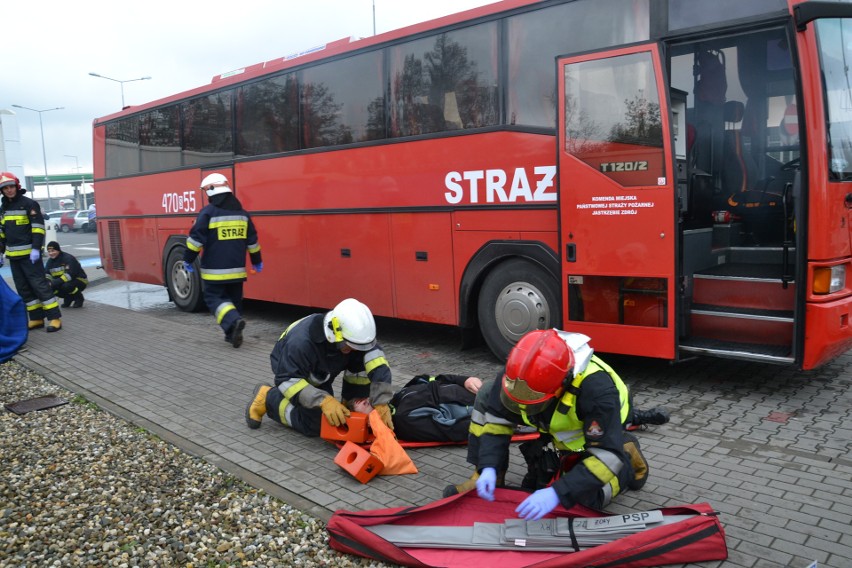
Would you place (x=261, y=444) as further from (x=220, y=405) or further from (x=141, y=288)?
(x=141, y=288)

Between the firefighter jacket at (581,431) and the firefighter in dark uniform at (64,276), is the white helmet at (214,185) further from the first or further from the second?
the firefighter jacket at (581,431)

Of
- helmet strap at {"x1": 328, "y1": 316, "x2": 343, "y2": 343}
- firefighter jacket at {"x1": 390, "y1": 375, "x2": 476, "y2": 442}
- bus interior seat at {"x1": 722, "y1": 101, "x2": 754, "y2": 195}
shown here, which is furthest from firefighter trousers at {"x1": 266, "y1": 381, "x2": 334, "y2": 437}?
bus interior seat at {"x1": 722, "y1": 101, "x2": 754, "y2": 195}

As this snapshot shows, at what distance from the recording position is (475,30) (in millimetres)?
6863

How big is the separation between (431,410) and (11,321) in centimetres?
594

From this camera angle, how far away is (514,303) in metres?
6.77

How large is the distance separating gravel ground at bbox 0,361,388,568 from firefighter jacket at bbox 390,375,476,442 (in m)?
1.15

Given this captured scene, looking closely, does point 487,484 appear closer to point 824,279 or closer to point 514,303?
point 824,279

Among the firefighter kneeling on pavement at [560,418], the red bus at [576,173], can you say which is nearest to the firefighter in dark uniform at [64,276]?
the red bus at [576,173]

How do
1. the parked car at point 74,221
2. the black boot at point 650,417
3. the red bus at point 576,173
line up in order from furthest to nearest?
the parked car at point 74,221 → the red bus at point 576,173 → the black boot at point 650,417

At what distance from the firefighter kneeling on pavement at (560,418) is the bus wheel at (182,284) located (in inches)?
330

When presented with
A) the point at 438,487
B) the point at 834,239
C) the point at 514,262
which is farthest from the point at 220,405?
the point at 834,239

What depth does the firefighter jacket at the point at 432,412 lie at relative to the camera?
4.83 m

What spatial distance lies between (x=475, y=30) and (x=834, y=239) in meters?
3.68

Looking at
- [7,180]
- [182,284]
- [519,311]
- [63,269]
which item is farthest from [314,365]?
[63,269]
